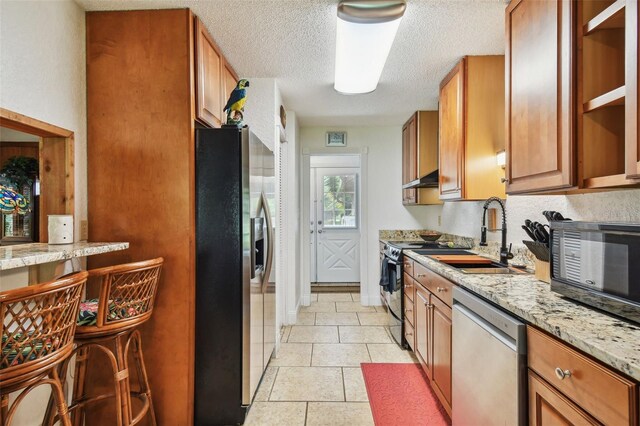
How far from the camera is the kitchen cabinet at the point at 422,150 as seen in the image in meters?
3.79

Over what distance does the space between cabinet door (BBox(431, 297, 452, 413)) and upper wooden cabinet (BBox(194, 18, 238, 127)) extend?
1.87m

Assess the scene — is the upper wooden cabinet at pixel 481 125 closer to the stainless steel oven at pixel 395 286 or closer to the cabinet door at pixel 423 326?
A: the cabinet door at pixel 423 326

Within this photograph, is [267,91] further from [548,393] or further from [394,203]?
[548,393]

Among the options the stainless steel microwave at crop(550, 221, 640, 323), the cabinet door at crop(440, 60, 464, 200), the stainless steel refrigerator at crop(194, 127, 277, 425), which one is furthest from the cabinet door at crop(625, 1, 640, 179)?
the stainless steel refrigerator at crop(194, 127, 277, 425)

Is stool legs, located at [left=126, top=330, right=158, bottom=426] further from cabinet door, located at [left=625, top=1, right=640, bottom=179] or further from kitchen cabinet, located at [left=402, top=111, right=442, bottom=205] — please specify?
kitchen cabinet, located at [left=402, top=111, right=442, bottom=205]

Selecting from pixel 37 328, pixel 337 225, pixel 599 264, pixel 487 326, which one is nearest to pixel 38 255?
pixel 37 328

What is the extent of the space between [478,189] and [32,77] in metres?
2.70

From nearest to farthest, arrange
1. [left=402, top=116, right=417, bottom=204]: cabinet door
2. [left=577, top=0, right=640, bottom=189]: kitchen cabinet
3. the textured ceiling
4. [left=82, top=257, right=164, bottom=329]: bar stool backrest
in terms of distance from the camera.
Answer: [left=577, top=0, right=640, bottom=189]: kitchen cabinet, [left=82, top=257, right=164, bottom=329]: bar stool backrest, the textured ceiling, [left=402, top=116, right=417, bottom=204]: cabinet door

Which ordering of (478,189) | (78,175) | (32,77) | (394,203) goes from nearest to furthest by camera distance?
(32,77)
(78,175)
(478,189)
(394,203)

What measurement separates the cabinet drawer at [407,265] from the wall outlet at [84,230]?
2276mm

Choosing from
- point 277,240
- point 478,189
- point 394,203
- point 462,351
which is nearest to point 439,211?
point 394,203

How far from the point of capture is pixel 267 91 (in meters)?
3.00

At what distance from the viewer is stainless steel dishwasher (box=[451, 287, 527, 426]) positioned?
1.20 meters

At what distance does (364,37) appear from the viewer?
2092mm
